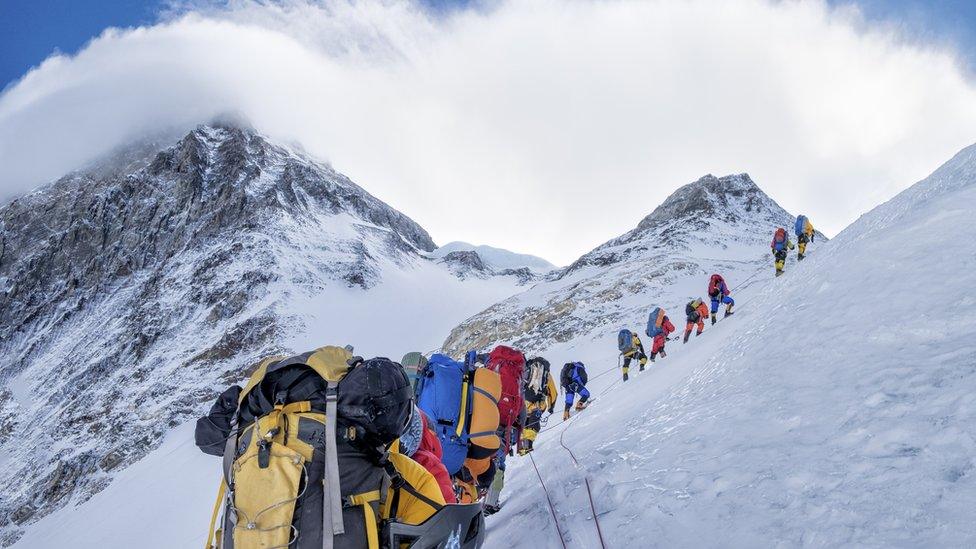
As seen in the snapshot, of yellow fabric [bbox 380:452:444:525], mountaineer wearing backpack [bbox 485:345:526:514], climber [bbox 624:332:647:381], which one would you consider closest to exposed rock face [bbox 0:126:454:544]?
climber [bbox 624:332:647:381]

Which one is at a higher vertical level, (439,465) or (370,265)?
(370,265)

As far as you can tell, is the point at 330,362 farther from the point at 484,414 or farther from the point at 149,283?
the point at 149,283

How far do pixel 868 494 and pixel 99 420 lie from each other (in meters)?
53.6

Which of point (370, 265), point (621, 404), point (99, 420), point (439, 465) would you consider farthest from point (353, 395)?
point (370, 265)

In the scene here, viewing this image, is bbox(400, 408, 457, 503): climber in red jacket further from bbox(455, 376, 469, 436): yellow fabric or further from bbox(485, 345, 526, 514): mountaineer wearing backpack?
bbox(485, 345, 526, 514): mountaineer wearing backpack

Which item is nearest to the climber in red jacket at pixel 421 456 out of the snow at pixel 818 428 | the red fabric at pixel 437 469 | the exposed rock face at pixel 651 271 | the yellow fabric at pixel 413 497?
the red fabric at pixel 437 469

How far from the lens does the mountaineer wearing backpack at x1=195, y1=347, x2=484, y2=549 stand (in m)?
2.33

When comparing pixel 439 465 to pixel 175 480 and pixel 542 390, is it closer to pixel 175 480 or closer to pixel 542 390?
pixel 542 390

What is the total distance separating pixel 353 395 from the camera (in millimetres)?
2529

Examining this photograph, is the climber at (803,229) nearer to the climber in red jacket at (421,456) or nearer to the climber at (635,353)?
the climber at (635,353)

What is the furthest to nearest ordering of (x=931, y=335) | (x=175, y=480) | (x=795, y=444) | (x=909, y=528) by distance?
(x=175, y=480), (x=931, y=335), (x=795, y=444), (x=909, y=528)

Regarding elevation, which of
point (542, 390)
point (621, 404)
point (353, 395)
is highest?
point (353, 395)

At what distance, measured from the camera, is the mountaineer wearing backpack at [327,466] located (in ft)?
7.63

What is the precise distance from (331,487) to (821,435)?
294cm
